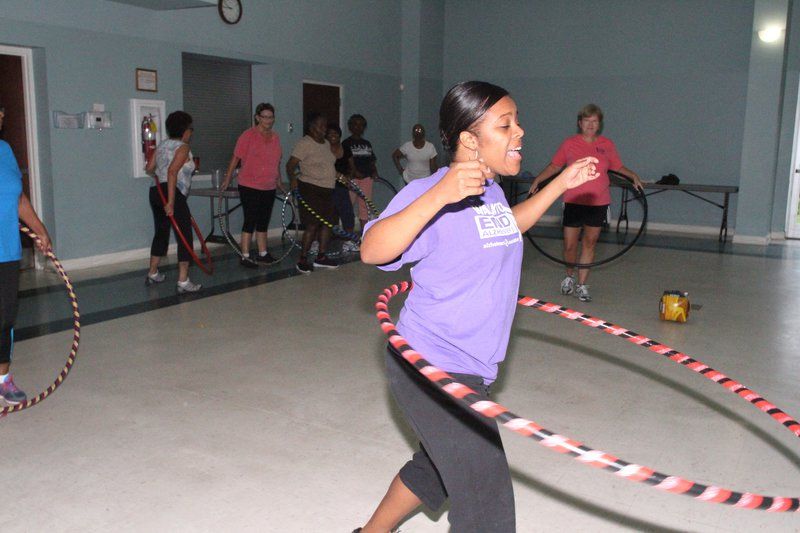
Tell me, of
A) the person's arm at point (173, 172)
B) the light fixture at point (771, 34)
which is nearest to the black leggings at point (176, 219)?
the person's arm at point (173, 172)

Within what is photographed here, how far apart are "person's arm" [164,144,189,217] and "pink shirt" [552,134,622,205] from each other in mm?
3242

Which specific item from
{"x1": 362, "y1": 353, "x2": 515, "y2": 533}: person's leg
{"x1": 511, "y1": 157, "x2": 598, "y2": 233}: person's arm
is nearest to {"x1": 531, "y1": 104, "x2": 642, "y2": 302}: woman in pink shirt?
{"x1": 511, "y1": 157, "x2": 598, "y2": 233}: person's arm

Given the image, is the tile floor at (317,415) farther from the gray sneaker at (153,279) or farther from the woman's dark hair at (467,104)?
the woman's dark hair at (467,104)

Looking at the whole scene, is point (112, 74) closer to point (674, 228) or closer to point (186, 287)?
point (186, 287)

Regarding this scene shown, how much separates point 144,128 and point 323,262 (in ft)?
8.69

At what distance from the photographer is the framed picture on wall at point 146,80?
862 centimetres

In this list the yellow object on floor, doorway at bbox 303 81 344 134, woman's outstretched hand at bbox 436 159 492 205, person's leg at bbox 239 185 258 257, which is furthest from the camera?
doorway at bbox 303 81 344 134

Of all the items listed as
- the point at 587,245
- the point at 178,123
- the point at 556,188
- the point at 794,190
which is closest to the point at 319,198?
the point at 178,123

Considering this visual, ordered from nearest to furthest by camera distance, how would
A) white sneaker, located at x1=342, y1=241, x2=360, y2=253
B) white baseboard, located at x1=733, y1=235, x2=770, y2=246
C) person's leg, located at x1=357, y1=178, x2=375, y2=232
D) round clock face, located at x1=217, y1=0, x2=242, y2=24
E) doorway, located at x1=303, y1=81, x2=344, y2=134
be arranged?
1. round clock face, located at x1=217, y1=0, x2=242, y2=24
2. white sneaker, located at x1=342, y1=241, x2=360, y2=253
3. person's leg, located at x1=357, y1=178, x2=375, y2=232
4. white baseboard, located at x1=733, y1=235, x2=770, y2=246
5. doorway, located at x1=303, y1=81, x2=344, y2=134

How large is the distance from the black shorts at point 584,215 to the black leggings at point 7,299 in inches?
179

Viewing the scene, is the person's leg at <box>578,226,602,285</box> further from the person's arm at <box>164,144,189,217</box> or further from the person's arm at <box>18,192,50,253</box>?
the person's arm at <box>18,192,50,253</box>

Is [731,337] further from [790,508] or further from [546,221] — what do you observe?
[546,221]

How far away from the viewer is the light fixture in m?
10.5

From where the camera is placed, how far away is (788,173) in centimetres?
1154
